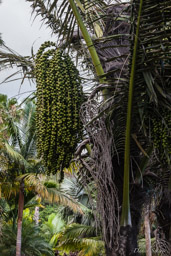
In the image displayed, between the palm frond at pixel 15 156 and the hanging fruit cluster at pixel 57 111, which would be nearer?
the hanging fruit cluster at pixel 57 111

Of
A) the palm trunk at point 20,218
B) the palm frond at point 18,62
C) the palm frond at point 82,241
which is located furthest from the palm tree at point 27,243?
the palm frond at point 18,62

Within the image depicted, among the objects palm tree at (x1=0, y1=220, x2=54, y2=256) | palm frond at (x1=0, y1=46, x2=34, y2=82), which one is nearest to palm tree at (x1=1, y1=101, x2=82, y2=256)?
palm tree at (x1=0, y1=220, x2=54, y2=256)

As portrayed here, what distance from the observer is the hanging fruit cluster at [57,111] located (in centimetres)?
289

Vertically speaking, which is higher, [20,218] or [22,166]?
[22,166]

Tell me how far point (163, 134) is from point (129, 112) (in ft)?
1.27

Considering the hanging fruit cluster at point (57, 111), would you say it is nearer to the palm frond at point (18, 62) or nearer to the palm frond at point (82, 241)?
the palm frond at point (18, 62)

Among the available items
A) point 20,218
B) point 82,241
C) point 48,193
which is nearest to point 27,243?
point 20,218

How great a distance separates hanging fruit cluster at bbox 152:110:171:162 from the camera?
2.68 meters

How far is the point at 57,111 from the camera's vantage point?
290 centimetres

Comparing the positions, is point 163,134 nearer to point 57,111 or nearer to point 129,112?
point 129,112

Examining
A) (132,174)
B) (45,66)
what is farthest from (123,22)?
(132,174)

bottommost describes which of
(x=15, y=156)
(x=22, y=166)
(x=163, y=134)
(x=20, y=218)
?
(x=163, y=134)

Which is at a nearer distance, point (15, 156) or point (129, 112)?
point (129, 112)

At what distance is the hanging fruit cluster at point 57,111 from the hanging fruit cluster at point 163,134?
65cm
